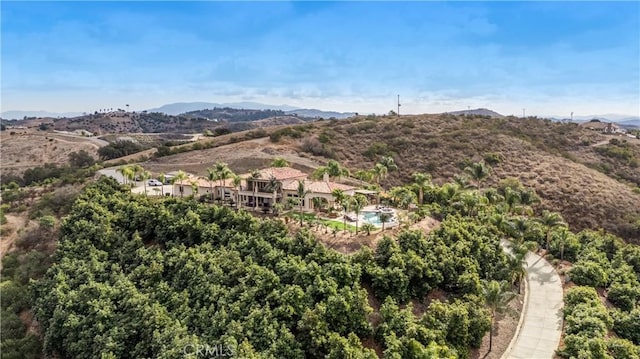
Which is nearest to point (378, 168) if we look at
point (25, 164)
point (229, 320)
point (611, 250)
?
point (611, 250)

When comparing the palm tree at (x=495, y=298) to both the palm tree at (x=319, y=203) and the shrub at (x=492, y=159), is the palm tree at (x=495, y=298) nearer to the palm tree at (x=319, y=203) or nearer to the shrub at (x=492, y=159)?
the palm tree at (x=319, y=203)

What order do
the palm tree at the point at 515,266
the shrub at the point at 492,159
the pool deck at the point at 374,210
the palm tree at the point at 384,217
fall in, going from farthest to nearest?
the shrub at the point at 492,159 → the pool deck at the point at 374,210 → the palm tree at the point at 384,217 → the palm tree at the point at 515,266

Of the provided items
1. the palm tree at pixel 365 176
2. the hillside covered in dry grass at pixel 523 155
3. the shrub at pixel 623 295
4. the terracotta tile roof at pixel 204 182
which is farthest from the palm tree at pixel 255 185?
the shrub at pixel 623 295

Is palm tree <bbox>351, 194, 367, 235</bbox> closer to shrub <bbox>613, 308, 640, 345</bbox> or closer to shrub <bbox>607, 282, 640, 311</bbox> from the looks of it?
shrub <bbox>613, 308, 640, 345</bbox>

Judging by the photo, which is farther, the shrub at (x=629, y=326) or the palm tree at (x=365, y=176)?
the palm tree at (x=365, y=176)

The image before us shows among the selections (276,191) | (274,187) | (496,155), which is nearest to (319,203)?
(276,191)

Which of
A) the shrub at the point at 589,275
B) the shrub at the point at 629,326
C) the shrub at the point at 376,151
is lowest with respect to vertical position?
the shrub at the point at 629,326

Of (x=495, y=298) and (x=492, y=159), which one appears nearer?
(x=495, y=298)

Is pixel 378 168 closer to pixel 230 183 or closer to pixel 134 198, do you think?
pixel 230 183

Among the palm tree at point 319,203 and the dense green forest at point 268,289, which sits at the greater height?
the palm tree at point 319,203

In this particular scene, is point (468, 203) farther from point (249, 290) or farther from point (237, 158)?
point (237, 158)
